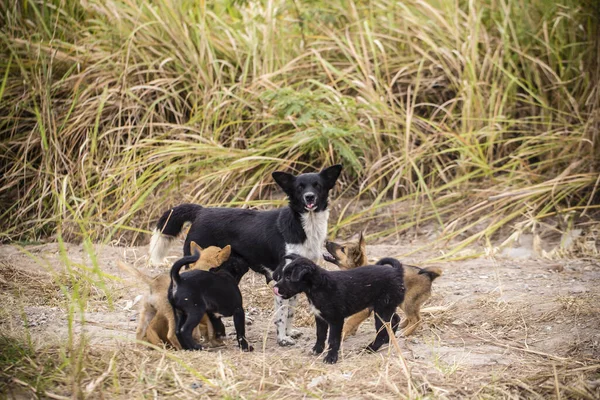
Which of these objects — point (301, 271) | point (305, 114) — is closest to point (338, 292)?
point (301, 271)

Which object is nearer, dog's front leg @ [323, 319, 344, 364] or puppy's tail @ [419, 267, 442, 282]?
dog's front leg @ [323, 319, 344, 364]

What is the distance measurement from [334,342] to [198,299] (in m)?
0.95

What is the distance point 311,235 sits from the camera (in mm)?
5723

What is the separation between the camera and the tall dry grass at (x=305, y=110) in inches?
327

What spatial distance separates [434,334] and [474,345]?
0.33 m

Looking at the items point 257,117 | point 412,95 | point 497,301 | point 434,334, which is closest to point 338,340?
point 434,334

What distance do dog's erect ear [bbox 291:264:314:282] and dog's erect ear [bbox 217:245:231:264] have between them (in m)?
0.67

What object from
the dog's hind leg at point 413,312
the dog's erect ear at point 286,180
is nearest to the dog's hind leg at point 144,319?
the dog's erect ear at point 286,180

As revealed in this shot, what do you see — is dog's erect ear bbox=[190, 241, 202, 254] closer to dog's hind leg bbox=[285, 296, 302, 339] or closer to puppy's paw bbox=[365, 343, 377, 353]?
dog's hind leg bbox=[285, 296, 302, 339]

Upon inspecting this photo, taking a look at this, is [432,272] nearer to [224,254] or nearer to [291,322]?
[291,322]

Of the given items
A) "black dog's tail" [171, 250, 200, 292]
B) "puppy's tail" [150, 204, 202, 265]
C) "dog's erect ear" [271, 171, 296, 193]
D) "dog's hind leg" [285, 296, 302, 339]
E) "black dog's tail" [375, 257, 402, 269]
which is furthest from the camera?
"puppy's tail" [150, 204, 202, 265]

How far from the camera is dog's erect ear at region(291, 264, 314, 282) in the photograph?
4.97 metres

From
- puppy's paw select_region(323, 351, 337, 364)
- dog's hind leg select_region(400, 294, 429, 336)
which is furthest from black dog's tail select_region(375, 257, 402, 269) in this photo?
puppy's paw select_region(323, 351, 337, 364)

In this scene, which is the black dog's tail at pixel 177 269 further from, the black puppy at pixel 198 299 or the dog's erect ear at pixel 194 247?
the dog's erect ear at pixel 194 247
